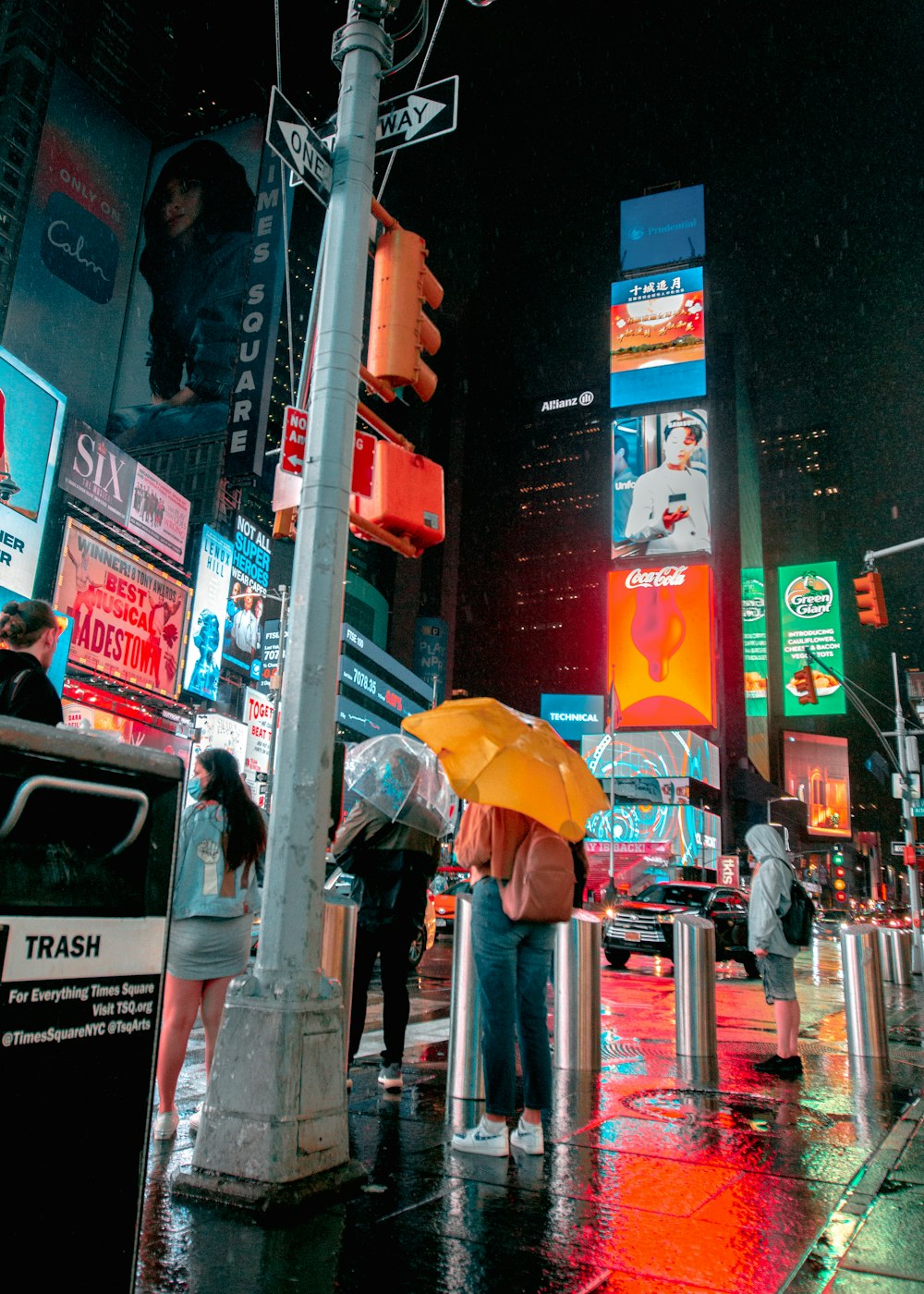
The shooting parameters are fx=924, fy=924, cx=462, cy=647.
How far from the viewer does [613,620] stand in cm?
6350

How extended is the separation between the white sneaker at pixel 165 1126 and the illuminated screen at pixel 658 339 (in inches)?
2547

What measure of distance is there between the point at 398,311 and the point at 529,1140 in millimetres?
4519

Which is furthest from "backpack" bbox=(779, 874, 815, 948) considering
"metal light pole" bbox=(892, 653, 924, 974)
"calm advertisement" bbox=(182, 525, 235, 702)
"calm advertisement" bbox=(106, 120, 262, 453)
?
"calm advertisement" bbox=(106, 120, 262, 453)

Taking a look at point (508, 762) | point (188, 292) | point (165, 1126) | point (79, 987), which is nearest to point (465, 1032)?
point (165, 1126)

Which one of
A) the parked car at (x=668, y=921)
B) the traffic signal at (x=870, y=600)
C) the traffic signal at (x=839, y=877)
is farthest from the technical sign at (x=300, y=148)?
the traffic signal at (x=839, y=877)

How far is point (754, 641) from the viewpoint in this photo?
294 feet

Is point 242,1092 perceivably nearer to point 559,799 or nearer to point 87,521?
point 559,799

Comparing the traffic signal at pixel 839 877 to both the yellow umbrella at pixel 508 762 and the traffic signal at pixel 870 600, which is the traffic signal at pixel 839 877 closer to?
the traffic signal at pixel 870 600

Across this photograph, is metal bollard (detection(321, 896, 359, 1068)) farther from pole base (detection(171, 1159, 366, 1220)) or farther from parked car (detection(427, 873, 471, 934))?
parked car (detection(427, 873, 471, 934))

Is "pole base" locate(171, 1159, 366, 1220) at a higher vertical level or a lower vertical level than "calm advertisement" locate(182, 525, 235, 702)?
lower

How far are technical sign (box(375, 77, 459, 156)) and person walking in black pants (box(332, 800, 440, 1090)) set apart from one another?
422 centimetres

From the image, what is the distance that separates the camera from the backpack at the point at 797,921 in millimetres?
7410

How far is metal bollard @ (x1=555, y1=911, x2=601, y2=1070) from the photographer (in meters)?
7.20

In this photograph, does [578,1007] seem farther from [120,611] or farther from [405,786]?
[120,611]
